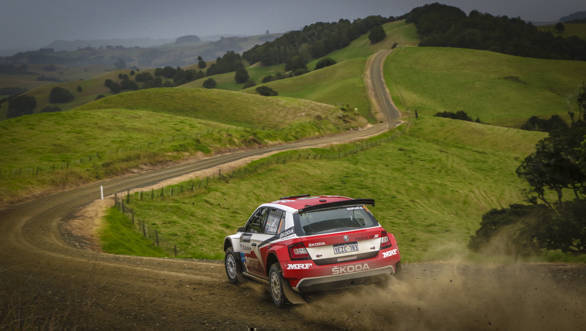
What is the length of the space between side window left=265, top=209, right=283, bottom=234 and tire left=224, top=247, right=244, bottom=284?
6.37ft

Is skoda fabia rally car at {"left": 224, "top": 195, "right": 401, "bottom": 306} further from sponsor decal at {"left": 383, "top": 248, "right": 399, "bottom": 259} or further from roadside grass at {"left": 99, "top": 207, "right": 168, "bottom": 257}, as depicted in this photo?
roadside grass at {"left": 99, "top": 207, "right": 168, "bottom": 257}

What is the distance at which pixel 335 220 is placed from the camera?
9750 mm

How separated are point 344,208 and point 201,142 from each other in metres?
54.7

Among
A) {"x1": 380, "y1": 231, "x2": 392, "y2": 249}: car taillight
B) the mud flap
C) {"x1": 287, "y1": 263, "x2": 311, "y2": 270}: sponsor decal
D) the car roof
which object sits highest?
the car roof

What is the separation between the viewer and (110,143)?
62219 millimetres

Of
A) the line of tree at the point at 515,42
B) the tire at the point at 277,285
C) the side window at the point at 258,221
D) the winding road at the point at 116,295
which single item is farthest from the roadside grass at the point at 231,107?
the line of tree at the point at 515,42

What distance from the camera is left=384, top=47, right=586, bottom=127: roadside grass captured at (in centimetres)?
11333

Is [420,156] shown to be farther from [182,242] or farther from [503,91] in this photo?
[503,91]

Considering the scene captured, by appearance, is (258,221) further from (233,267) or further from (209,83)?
(209,83)

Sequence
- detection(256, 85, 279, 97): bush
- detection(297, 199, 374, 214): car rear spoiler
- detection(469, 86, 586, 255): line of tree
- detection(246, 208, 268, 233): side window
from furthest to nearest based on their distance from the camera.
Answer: detection(256, 85, 279, 97): bush → detection(469, 86, 586, 255): line of tree → detection(246, 208, 268, 233): side window → detection(297, 199, 374, 214): car rear spoiler

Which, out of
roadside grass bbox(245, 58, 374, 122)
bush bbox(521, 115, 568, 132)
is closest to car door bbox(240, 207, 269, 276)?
roadside grass bbox(245, 58, 374, 122)

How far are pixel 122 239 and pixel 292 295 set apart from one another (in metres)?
20.2

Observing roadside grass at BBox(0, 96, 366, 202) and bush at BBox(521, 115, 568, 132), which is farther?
bush at BBox(521, 115, 568, 132)

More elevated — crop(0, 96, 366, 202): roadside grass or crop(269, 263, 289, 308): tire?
crop(269, 263, 289, 308): tire
